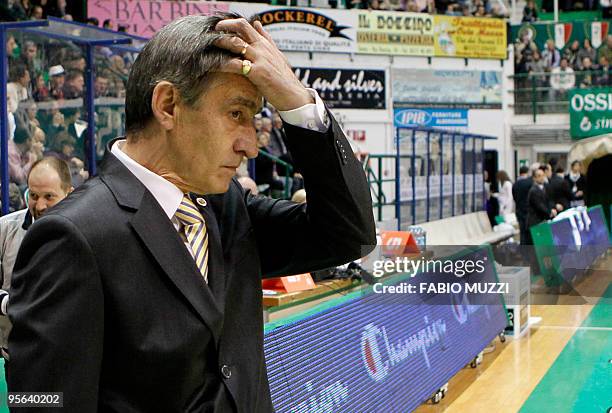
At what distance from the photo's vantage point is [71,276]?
3.99 feet

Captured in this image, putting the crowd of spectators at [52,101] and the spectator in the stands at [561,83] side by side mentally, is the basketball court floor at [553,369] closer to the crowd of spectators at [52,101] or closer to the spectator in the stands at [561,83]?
the crowd of spectators at [52,101]

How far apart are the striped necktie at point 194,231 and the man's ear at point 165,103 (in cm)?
14

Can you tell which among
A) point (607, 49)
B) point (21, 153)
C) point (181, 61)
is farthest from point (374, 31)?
point (181, 61)

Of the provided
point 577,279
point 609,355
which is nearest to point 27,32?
point 609,355

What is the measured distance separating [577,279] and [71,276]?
934cm

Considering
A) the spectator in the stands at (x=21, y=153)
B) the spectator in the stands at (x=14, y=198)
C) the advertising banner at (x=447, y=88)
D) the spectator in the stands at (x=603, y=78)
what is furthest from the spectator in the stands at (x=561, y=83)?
the spectator in the stands at (x=14, y=198)

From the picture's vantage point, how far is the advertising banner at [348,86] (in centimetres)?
2059

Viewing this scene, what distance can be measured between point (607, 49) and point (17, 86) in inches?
794

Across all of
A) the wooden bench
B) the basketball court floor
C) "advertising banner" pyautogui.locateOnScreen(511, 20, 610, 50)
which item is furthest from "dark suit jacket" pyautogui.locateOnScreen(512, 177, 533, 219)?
"advertising banner" pyautogui.locateOnScreen(511, 20, 610, 50)

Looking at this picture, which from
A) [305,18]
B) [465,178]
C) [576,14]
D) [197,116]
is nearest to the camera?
[197,116]

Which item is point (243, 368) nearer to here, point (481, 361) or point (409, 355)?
point (409, 355)

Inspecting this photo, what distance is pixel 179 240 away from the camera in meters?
1.37

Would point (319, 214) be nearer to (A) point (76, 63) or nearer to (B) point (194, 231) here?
(B) point (194, 231)

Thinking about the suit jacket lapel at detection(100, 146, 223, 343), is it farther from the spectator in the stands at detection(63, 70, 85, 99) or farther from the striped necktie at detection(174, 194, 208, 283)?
the spectator in the stands at detection(63, 70, 85, 99)
